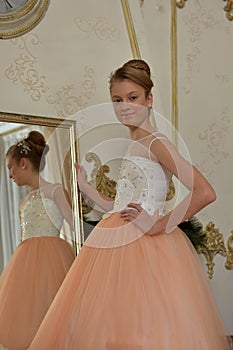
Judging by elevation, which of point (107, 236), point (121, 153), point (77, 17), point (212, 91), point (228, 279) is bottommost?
point (228, 279)

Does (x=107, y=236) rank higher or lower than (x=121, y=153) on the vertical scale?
lower

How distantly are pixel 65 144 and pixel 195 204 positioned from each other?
2.06ft

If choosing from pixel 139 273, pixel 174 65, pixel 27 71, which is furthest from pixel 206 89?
pixel 139 273

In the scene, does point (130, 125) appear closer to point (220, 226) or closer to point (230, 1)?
point (220, 226)

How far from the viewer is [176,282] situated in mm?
1615

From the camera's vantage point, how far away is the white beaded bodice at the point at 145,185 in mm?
1779

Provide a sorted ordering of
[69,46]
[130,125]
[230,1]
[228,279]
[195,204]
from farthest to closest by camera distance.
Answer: [230,1]
[228,279]
[69,46]
[130,125]
[195,204]

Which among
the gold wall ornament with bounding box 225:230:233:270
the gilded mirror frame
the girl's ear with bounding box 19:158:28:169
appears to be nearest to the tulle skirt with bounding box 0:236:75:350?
the gilded mirror frame

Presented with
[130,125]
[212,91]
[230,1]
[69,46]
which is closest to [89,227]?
[130,125]

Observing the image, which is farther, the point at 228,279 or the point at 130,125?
the point at 228,279

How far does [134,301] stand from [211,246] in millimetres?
998

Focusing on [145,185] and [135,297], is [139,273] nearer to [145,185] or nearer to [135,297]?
[135,297]

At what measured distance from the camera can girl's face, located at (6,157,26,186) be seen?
2.07 m

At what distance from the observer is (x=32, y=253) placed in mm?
2041
